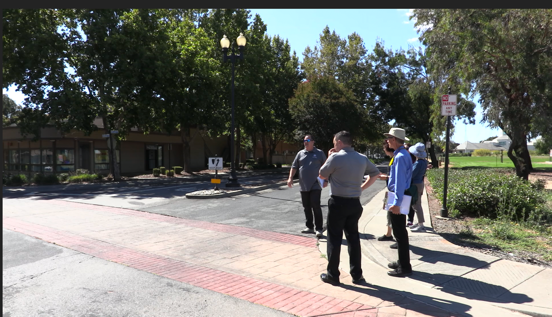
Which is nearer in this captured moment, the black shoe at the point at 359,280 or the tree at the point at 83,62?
the black shoe at the point at 359,280

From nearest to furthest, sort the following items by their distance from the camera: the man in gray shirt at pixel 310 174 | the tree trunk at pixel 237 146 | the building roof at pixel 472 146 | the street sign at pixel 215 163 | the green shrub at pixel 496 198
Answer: the man in gray shirt at pixel 310 174
the green shrub at pixel 496 198
the street sign at pixel 215 163
the tree trunk at pixel 237 146
the building roof at pixel 472 146

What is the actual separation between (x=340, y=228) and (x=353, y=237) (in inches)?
8.6

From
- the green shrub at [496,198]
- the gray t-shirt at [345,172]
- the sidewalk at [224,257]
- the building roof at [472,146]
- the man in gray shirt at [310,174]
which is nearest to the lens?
the sidewalk at [224,257]

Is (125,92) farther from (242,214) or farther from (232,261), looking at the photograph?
(232,261)

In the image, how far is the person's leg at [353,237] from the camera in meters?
5.34

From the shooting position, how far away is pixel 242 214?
11.1 metres

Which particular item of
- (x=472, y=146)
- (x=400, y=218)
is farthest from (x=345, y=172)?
(x=472, y=146)

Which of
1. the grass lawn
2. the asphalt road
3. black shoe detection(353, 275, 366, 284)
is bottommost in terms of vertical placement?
the asphalt road

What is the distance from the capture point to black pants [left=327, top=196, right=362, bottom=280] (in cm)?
533

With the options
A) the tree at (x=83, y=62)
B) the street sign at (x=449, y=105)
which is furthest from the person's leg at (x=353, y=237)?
the tree at (x=83, y=62)

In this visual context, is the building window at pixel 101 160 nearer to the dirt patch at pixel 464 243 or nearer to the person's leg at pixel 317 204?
the dirt patch at pixel 464 243

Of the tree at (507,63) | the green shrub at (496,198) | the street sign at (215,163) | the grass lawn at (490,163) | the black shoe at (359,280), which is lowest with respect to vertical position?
the black shoe at (359,280)

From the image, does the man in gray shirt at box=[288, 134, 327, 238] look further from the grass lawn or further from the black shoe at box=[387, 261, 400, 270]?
the grass lawn

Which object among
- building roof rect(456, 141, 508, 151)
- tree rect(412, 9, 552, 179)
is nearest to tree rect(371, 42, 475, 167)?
tree rect(412, 9, 552, 179)
